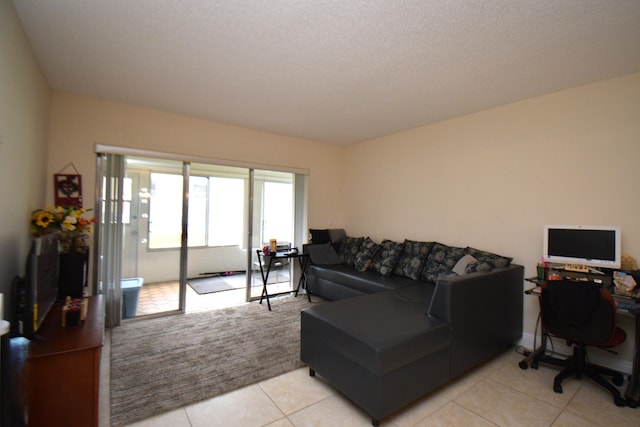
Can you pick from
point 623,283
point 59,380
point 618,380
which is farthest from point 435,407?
point 59,380

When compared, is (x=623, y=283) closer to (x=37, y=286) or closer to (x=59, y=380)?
(x=59, y=380)

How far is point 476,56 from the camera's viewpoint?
2195mm

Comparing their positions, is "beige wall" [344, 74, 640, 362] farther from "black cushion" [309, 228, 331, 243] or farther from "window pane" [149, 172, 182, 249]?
"window pane" [149, 172, 182, 249]

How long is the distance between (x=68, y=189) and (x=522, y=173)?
480 cm

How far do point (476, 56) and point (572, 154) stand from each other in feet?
4.78

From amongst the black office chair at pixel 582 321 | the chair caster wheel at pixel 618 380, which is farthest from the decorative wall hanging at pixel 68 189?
the chair caster wheel at pixel 618 380

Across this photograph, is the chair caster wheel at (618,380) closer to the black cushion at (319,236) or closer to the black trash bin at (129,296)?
the black cushion at (319,236)

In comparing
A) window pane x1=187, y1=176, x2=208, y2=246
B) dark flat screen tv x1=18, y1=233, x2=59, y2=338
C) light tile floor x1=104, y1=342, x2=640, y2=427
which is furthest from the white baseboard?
window pane x1=187, y1=176, x2=208, y2=246

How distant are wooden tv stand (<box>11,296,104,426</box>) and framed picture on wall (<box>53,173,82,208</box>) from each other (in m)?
1.86

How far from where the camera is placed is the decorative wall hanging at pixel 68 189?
298 cm

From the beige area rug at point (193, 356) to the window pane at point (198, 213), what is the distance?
2.17 metres

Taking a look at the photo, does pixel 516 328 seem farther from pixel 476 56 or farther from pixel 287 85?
pixel 287 85

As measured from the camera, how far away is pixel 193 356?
2668 millimetres

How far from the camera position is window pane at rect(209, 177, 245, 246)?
5.66 m
